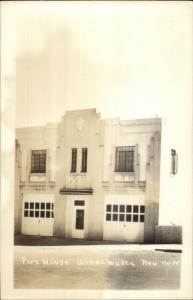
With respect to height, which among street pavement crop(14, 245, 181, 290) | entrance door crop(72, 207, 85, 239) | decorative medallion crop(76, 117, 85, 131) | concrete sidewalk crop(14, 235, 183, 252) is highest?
decorative medallion crop(76, 117, 85, 131)

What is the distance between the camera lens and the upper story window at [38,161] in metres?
1.38

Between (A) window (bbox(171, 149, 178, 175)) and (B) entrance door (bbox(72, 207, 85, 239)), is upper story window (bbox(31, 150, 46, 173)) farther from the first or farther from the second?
(A) window (bbox(171, 149, 178, 175))

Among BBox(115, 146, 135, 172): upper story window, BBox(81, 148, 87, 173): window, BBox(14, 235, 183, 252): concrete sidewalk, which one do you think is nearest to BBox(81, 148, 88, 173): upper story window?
BBox(81, 148, 87, 173): window

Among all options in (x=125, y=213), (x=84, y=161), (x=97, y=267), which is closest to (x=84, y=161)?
(x=84, y=161)

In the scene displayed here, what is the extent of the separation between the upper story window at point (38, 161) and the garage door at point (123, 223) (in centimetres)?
27

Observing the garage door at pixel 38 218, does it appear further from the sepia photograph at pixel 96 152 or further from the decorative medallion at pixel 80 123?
the decorative medallion at pixel 80 123

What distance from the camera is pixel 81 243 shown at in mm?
1377

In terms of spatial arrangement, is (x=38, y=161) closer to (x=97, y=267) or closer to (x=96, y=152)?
(x=96, y=152)

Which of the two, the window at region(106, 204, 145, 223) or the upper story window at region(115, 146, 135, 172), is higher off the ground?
the upper story window at region(115, 146, 135, 172)

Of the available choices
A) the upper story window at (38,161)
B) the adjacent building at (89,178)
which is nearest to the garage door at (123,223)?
the adjacent building at (89,178)

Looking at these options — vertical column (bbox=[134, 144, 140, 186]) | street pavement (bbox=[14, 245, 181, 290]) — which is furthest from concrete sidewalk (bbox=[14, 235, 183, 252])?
vertical column (bbox=[134, 144, 140, 186])

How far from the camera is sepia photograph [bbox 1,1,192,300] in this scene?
1.35 metres

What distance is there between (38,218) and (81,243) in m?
0.18

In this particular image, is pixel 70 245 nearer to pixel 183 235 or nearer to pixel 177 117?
pixel 183 235
